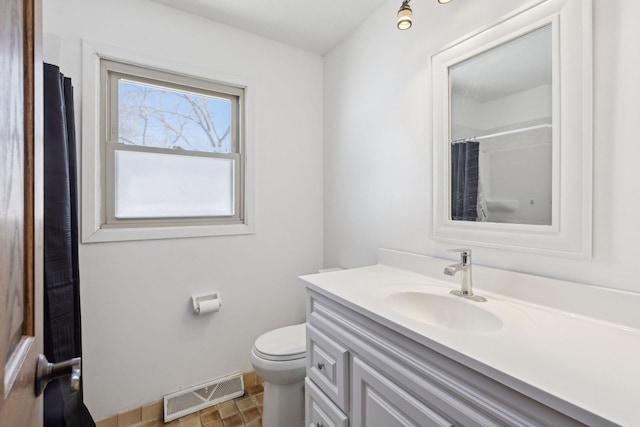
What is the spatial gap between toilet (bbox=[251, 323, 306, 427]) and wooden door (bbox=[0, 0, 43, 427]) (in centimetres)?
99

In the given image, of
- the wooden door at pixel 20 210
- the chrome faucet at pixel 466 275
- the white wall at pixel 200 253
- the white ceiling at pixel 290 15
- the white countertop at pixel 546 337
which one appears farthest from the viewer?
the white ceiling at pixel 290 15

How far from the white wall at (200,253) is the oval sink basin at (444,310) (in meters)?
1.11

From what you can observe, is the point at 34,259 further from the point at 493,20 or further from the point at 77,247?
the point at 493,20

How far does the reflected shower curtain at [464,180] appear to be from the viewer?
123 cm

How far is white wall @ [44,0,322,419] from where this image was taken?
1546 millimetres

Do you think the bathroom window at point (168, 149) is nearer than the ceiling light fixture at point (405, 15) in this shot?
No

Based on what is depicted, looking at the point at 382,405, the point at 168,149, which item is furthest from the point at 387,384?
the point at 168,149

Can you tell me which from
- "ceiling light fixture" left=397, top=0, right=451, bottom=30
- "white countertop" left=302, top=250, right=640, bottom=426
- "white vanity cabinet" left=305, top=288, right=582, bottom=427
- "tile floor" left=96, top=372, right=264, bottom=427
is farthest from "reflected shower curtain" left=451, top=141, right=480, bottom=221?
"tile floor" left=96, top=372, right=264, bottom=427

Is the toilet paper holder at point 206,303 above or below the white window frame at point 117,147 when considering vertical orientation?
below

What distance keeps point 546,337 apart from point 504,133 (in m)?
0.73

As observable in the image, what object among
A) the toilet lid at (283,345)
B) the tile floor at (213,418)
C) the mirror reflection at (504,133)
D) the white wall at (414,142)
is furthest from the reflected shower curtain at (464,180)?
the tile floor at (213,418)

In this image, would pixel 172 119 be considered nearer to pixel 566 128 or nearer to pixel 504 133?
pixel 504 133

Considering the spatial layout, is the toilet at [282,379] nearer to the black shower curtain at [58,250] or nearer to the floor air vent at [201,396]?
the floor air vent at [201,396]

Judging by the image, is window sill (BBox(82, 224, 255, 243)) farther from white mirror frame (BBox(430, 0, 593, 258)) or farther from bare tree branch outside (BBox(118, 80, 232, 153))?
white mirror frame (BBox(430, 0, 593, 258))
